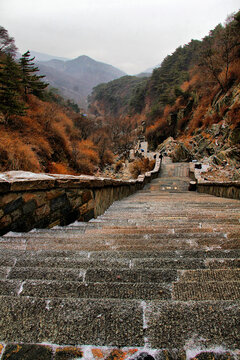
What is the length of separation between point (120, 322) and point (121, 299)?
0.52ft

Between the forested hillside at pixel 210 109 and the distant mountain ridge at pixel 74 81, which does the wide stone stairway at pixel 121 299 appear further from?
the distant mountain ridge at pixel 74 81

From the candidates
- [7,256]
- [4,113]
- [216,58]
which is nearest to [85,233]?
[7,256]

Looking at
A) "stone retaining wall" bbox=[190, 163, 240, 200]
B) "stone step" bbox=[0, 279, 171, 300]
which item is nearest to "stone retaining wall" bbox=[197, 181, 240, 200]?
"stone retaining wall" bbox=[190, 163, 240, 200]

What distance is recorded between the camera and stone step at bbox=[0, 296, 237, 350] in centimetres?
82

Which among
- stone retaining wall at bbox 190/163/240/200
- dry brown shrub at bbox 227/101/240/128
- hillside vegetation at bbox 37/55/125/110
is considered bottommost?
stone retaining wall at bbox 190/163/240/200

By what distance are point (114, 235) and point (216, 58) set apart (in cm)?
2537

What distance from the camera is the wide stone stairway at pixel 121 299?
80cm

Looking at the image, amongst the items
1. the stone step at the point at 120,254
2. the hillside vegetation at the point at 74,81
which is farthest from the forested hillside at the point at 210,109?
the hillside vegetation at the point at 74,81

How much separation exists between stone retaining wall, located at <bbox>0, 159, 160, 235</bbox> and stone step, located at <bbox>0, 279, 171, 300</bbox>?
119 cm

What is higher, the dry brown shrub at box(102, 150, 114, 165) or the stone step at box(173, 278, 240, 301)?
the dry brown shrub at box(102, 150, 114, 165)

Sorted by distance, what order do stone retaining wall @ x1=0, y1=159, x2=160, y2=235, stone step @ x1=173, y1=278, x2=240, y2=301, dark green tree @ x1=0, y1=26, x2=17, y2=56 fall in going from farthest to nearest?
dark green tree @ x1=0, y1=26, x2=17, y2=56 < stone retaining wall @ x1=0, y1=159, x2=160, y2=235 < stone step @ x1=173, y1=278, x2=240, y2=301

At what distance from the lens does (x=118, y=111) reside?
85.2m

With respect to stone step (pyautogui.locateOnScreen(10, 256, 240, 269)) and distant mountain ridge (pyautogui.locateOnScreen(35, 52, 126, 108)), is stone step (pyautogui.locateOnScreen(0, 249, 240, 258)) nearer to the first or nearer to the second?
stone step (pyautogui.locateOnScreen(10, 256, 240, 269))

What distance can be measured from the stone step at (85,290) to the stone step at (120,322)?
4.4 inches
